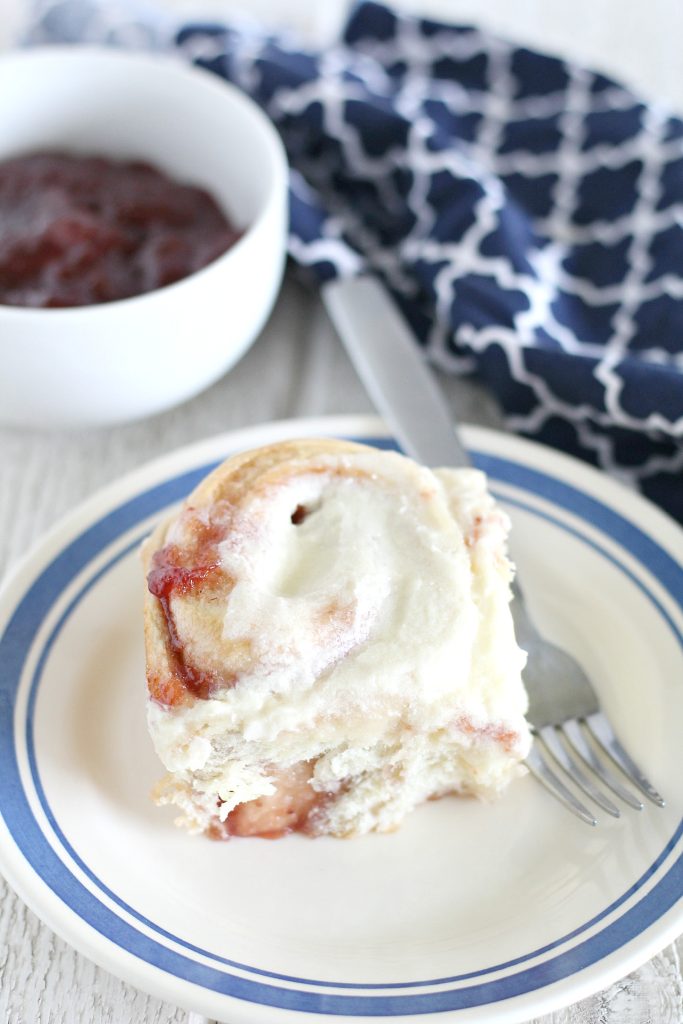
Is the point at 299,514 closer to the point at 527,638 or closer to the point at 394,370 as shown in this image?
the point at 527,638

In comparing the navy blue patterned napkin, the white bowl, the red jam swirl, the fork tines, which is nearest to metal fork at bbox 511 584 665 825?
the fork tines

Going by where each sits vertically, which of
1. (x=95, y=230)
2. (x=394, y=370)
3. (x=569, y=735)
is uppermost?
(x=95, y=230)

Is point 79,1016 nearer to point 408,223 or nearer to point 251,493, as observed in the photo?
point 251,493

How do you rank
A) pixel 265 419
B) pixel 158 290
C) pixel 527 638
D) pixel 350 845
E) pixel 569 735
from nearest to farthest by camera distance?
pixel 350 845, pixel 569 735, pixel 527 638, pixel 158 290, pixel 265 419

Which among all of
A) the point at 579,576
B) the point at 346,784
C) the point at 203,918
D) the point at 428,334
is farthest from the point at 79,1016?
the point at 428,334

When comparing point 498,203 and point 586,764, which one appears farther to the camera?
point 498,203

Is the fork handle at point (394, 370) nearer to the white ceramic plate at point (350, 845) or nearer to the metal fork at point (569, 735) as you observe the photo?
the white ceramic plate at point (350, 845)

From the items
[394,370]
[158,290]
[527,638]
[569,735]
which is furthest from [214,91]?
[569,735]
